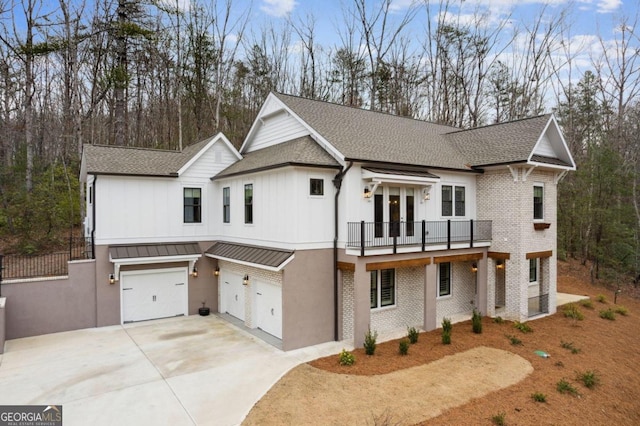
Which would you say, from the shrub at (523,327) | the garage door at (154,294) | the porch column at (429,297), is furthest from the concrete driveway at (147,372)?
the shrub at (523,327)

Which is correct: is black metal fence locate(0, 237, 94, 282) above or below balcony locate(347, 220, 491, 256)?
below

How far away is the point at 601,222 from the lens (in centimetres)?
2364

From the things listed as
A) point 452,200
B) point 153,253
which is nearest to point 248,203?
point 153,253

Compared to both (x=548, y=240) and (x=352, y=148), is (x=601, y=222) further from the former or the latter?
(x=352, y=148)

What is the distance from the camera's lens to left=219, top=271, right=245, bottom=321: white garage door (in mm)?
14305

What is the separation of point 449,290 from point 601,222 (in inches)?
606

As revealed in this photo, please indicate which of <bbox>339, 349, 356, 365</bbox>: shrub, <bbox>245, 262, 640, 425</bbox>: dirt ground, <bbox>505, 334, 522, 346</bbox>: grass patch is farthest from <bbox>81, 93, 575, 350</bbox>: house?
<bbox>505, 334, 522, 346</bbox>: grass patch

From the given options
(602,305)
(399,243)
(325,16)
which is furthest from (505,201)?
(325,16)

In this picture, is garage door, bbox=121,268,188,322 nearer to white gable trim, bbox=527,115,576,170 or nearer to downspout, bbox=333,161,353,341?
downspout, bbox=333,161,353,341

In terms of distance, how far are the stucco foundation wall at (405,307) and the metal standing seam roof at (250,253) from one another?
3978 mm

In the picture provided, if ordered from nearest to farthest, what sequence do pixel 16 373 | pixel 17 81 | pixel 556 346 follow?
1. pixel 16 373
2. pixel 556 346
3. pixel 17 81

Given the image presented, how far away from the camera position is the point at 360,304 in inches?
443

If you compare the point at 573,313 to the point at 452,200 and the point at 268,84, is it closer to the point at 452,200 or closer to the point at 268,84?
the point at 452,200

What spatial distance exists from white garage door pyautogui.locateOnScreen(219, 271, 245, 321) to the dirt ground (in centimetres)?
508
